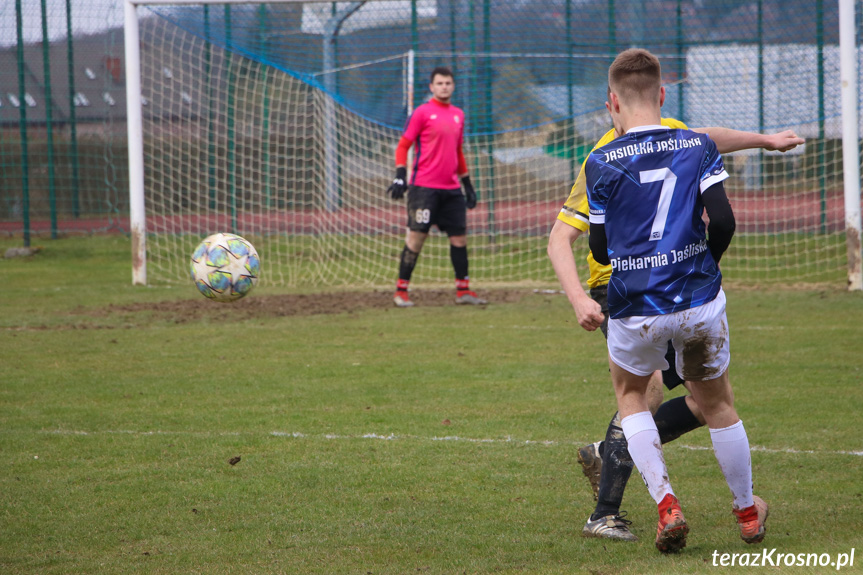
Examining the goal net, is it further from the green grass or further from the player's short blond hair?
the player's short blond hair

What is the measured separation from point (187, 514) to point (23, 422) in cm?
192

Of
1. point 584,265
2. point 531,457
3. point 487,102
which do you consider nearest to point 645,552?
point 531,457

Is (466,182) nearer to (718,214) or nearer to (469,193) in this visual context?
(469,193)

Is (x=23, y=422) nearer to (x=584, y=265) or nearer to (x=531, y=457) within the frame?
(x=531, y=457)

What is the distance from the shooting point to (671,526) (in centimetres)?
289

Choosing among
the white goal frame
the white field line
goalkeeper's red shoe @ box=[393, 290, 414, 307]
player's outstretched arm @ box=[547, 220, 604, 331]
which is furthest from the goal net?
player's outstretched arm @ box=[547, 220, 604, 331]

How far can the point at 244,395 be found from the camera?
18.4ft

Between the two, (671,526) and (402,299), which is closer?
(671,526)

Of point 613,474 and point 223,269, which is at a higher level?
point 223,269

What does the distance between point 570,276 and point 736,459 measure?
0.87 meters

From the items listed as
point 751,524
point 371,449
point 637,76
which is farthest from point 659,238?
point 371,449

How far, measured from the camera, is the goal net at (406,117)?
12.2 metres

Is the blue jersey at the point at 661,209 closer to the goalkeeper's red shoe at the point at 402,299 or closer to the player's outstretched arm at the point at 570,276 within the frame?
the player's outstretched arm at the point at 570,276

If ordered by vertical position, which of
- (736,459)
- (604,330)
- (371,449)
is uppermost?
(604,330)
